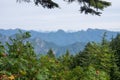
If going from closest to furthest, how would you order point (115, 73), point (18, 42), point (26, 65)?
1. point (26, 65)
2. point (18, 42)
3. point (115, 73)

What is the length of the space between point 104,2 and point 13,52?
403 centimetres

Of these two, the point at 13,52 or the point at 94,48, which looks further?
the point at 94,48

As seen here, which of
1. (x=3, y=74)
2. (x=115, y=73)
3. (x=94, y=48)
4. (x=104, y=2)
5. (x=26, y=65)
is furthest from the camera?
(x=115, y=73)

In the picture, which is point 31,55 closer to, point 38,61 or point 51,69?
point 38,61

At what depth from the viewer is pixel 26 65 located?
7.86 metres

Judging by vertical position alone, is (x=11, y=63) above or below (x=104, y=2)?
below

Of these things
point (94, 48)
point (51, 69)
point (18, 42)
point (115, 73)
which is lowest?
point (115, 73)

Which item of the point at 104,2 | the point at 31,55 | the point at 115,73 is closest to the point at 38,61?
the point at 31,55

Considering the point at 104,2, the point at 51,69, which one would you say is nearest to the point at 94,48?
the point at 104,2

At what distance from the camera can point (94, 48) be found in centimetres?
3591

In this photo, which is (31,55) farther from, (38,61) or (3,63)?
(3,63)

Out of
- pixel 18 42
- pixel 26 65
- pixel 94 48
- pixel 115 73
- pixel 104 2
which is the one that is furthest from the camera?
pixel 115 73

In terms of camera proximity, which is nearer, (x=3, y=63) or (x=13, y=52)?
(x=3, y=63)

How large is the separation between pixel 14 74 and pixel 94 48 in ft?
93.8
